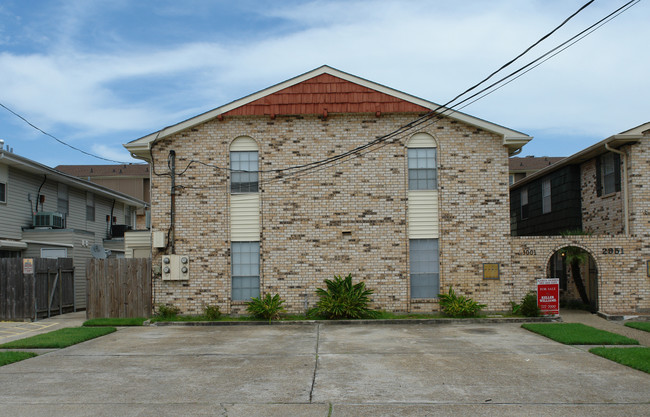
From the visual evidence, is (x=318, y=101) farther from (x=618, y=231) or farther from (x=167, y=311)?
(x=618, y=231)

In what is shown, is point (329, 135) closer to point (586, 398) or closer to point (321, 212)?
point (321, 212)

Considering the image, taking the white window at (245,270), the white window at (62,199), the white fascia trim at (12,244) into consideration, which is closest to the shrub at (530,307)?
the white window at (245,270)

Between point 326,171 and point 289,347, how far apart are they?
6994mm

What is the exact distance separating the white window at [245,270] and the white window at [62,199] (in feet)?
36.1

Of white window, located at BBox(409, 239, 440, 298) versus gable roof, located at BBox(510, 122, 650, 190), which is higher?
gable roof, located at BBox(510, 122, 650, 190)

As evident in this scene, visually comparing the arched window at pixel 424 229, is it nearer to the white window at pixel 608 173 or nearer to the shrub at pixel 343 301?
the shrub at pixel 343 301

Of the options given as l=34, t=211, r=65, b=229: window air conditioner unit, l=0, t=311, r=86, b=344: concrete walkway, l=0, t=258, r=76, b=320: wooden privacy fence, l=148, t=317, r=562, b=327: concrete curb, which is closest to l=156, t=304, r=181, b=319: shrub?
l=148, t=317, r=562, b=327: concrete curb

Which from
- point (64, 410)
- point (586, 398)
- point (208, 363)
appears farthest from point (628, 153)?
point (64, 410)

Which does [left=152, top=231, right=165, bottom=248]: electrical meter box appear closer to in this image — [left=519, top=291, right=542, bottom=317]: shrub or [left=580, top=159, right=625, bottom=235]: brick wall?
[left=519, top=291, right=542, bottom=317]: shrub

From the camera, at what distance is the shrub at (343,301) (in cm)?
1694

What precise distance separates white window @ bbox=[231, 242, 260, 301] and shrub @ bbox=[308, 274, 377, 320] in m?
2.02

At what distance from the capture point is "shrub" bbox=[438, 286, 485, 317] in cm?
1716

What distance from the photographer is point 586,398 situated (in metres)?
7.98

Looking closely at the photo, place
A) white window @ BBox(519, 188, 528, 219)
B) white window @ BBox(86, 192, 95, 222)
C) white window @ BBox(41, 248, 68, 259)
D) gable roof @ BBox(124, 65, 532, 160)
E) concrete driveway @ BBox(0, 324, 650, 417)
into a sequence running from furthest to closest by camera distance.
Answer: white window @ BBox(86, 192, 95, 222) < white window @ BBox(519, 188, 528, 219) < white window @ BBox(41, 248, 68, 259) < gable roof @ BBox(124, 65, 532, 160) < concrete driveway @ BBox(0, 324, 650, 417)
